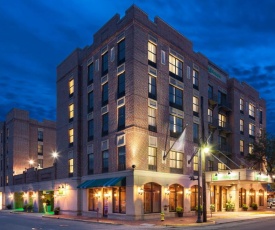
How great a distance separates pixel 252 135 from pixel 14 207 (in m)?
45.2

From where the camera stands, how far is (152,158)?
118ft

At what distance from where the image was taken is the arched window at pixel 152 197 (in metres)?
34.3

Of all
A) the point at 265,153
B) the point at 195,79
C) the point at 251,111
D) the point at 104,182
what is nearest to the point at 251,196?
the point at 265,153

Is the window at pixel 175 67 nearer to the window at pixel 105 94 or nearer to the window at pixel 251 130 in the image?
the window at pixel 105 94

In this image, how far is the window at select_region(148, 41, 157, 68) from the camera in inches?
1470

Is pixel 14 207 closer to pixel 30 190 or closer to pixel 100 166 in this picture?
pixel 30 190

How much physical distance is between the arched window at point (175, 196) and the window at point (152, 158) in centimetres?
368

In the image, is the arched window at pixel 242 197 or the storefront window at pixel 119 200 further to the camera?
the arched window at pixel 242 197

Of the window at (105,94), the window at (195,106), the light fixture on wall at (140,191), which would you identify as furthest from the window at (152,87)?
the light fixture on wall at (140,191)

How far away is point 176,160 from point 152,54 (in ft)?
40.3

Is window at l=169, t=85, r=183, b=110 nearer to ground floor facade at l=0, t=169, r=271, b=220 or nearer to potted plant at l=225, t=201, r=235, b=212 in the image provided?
ground floor facade at l=0, t=169, r=271, b=220

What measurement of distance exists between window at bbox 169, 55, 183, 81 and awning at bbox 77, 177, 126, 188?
13.8 metres

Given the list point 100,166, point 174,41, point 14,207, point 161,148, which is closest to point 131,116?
point 161,148

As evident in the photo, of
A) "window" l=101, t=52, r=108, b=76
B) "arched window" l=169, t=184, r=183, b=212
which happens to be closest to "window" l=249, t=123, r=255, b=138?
"arched window" l=169, t=184, r=183, b=212
